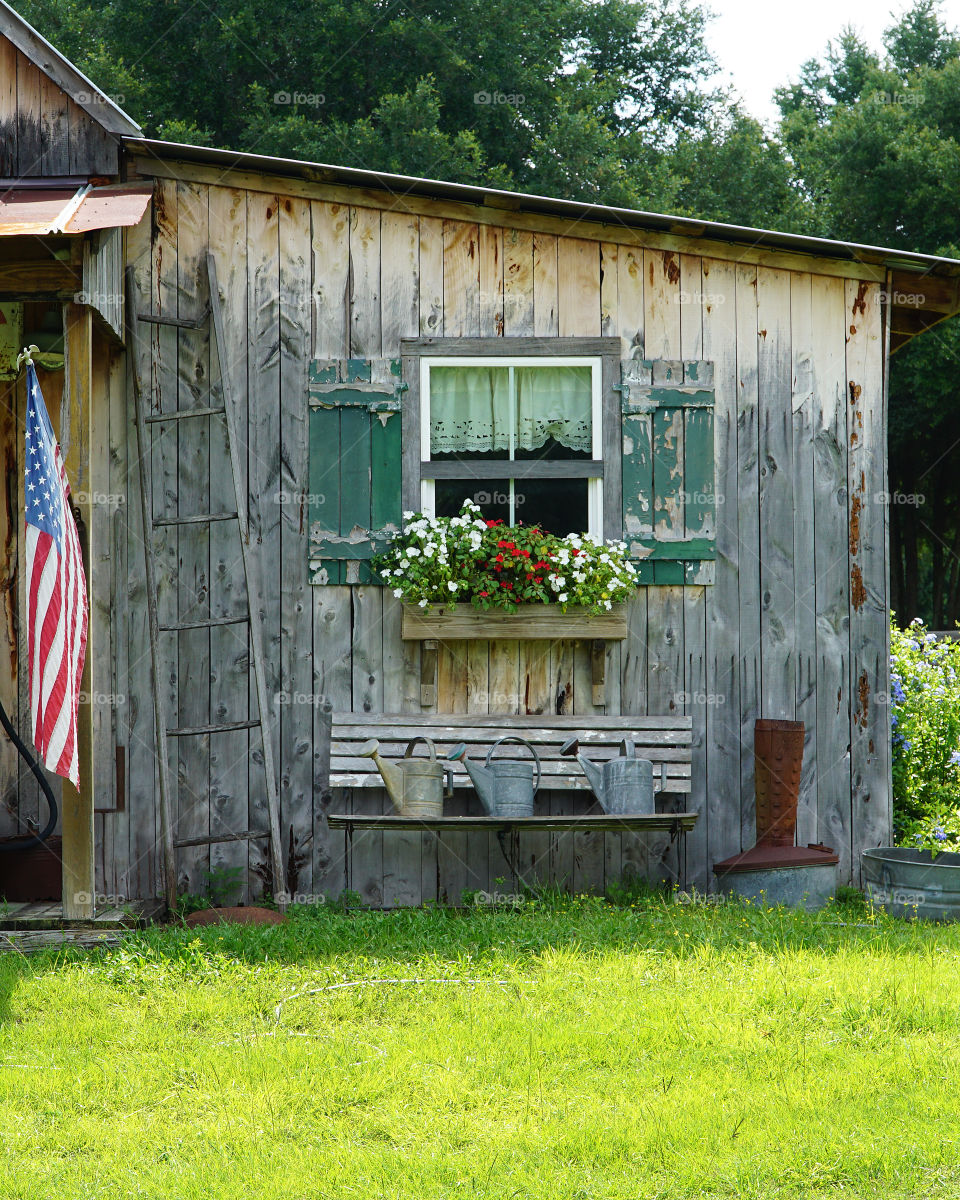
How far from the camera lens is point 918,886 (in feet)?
19.4

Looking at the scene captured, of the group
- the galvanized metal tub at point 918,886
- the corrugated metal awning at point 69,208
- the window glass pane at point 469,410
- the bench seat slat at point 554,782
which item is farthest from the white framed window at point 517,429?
the galvanized metal tub at point 918,886

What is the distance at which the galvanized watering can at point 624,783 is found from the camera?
6.28 metres

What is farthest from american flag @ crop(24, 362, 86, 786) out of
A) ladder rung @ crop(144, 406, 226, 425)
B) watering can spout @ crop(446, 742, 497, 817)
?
watering can spout @ crop(446, 742, 497, 817)

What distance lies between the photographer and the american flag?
531cm

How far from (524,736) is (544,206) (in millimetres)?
2978

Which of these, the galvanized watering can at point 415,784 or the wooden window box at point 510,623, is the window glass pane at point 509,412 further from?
the galvanized watering can at point 415,784

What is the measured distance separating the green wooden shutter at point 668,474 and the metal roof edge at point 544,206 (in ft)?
2.61

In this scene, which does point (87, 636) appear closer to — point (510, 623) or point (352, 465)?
point (352, 465)

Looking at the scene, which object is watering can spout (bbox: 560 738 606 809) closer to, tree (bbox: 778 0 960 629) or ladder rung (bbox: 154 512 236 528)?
ladder rung (bbox: 154 512 236 528)

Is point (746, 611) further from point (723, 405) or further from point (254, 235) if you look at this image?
point (254, 235)

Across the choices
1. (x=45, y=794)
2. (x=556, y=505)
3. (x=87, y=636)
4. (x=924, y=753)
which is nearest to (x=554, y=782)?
(x=556, y=505)

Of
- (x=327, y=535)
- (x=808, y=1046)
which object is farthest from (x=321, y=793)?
(x=808, y=1046)

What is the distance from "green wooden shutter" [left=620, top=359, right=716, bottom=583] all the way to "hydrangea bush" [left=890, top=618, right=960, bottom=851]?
6.02 feet

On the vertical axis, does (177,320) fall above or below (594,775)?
above
